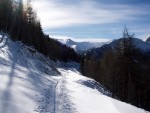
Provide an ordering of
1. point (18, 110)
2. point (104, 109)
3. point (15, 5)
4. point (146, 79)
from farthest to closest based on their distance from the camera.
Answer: point (15, 5) → point (146, 79) → point (104, 109) → point (18, 110)

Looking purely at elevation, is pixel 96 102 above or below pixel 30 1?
below

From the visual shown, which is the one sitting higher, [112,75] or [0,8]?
[0,8]

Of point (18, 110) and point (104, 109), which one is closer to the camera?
point (18, 110)

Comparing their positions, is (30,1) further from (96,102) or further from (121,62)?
(96,102)

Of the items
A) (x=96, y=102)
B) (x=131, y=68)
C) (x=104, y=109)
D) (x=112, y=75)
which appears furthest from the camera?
(x=112, y=75)

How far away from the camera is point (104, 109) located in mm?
18000

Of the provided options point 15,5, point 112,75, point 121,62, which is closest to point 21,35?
point 15,5

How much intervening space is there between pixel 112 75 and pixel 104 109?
37.3 m

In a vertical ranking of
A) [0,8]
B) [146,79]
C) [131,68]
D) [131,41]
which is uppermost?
[0,8]

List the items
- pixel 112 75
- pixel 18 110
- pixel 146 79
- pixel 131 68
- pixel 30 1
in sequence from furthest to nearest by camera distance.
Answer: pixel 30 1, pixel 146 79, pixel 112 75, pixel 131 68, pixel 18 110

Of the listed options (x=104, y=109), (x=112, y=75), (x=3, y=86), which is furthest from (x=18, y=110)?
(x=112, y=75)

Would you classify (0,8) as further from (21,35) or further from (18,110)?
(18,110)

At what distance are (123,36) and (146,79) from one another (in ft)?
69.8

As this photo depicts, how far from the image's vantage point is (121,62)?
39062mm
